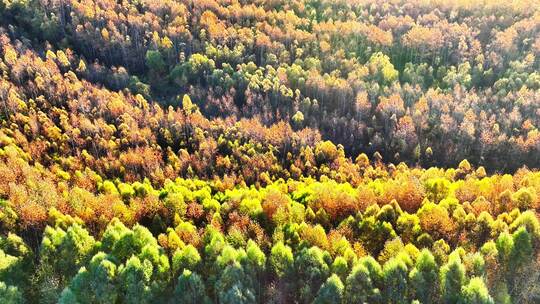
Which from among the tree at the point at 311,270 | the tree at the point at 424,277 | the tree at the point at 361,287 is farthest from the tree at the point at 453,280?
the tree at the point at 311,270

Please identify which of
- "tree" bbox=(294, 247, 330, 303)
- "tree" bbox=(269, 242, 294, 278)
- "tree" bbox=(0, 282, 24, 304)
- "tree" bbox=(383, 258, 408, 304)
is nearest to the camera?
"tree" bbox=(0, 282, 24, 304)

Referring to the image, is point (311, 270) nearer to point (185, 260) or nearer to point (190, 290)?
point (190, 290)

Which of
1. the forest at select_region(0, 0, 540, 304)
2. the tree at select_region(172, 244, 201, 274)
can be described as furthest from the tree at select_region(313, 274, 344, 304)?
the tree at select_region(172, 244, 201, 274)

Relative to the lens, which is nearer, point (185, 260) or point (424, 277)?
point (424, 277)

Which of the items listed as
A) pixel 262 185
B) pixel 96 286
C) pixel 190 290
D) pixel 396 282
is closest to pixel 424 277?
pixel 396 282

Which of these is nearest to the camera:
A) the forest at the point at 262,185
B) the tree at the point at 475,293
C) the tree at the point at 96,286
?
the tree at the point at 475,293

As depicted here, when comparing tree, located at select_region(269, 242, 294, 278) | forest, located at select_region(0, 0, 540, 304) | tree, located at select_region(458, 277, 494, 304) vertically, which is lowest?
forest, located at select_region(0, 0, 540, 304)

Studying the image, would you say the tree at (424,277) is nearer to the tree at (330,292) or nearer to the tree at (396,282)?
the tree at (396,282)

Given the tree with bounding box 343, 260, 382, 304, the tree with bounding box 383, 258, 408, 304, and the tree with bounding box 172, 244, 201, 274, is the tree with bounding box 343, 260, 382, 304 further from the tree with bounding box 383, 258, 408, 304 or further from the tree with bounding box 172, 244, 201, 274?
the tree with bounding box 172, 244, 201, 274
